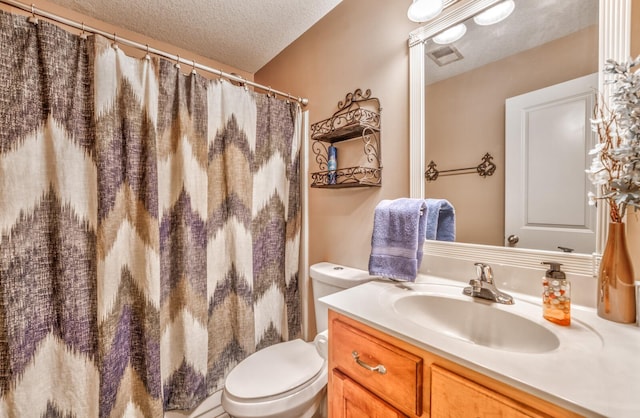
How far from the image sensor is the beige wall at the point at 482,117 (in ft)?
2.66

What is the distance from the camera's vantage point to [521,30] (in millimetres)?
889

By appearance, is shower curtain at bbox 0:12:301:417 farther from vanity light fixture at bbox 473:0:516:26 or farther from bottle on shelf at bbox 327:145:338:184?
vanity light fixture at bbox 473:0:516:26

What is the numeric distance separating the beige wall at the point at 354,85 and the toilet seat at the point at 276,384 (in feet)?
1.80

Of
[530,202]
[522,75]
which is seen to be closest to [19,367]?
[530,202]

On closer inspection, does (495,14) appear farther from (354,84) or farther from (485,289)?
(485,289)

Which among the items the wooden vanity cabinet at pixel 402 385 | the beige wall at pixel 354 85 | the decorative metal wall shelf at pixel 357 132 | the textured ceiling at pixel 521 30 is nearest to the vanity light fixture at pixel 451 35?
the textured ceiling at pixel 521 30

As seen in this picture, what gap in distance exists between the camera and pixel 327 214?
160 cm

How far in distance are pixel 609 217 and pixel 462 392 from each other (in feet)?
2.20

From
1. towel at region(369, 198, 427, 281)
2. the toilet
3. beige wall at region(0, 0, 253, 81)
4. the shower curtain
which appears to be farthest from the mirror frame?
beige wall at region(0, 0, 253, 81)

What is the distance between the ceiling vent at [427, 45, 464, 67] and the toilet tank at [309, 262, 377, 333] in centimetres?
101

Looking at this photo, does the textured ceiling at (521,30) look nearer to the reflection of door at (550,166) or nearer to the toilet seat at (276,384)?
the reflection of door at (550,166)

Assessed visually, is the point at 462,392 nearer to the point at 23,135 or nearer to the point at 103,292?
the point at 103,292

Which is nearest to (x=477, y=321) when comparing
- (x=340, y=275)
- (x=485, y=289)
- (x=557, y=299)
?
(x=485, y=289)

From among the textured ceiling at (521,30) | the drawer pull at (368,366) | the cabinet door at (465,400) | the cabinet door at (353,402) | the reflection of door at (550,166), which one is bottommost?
the cabinet door at (353,402)
